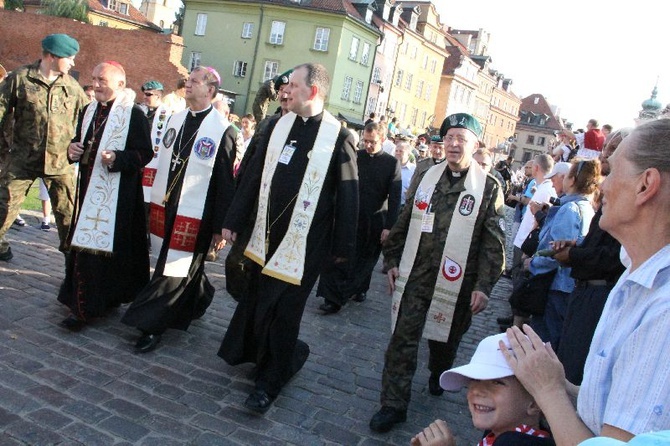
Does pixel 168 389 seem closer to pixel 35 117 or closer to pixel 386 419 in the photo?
pixel 386 419

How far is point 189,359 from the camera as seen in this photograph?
4559 millimetres

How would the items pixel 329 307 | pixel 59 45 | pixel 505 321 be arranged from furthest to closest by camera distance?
pixel 505 321, pixel 329 307, pixel 59 45

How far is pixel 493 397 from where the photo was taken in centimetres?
198

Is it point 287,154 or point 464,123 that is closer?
point 464,123

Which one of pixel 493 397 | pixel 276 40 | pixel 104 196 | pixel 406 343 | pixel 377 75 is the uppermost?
pixel 276 40

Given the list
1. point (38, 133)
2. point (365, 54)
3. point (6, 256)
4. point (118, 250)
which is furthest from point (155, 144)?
→ point (365, 54)

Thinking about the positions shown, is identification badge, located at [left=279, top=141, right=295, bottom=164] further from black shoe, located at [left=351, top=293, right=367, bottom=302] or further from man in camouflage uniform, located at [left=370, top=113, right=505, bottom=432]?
black shoe, located at [left=351, top=293, right=367, bottom=302]

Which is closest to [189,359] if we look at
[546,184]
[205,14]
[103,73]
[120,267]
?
[120,267]

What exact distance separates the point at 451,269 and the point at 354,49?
41.0 meters

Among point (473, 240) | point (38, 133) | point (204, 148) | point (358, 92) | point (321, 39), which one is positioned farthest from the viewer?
point (358, 92)

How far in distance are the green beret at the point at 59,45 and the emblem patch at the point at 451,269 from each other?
406cm

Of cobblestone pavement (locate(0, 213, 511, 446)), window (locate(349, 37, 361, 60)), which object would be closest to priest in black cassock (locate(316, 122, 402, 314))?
cobblestone pavement (locate(0, 213, 511, 446))

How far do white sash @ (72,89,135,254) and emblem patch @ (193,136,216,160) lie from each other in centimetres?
67

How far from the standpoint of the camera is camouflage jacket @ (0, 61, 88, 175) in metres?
5.90
